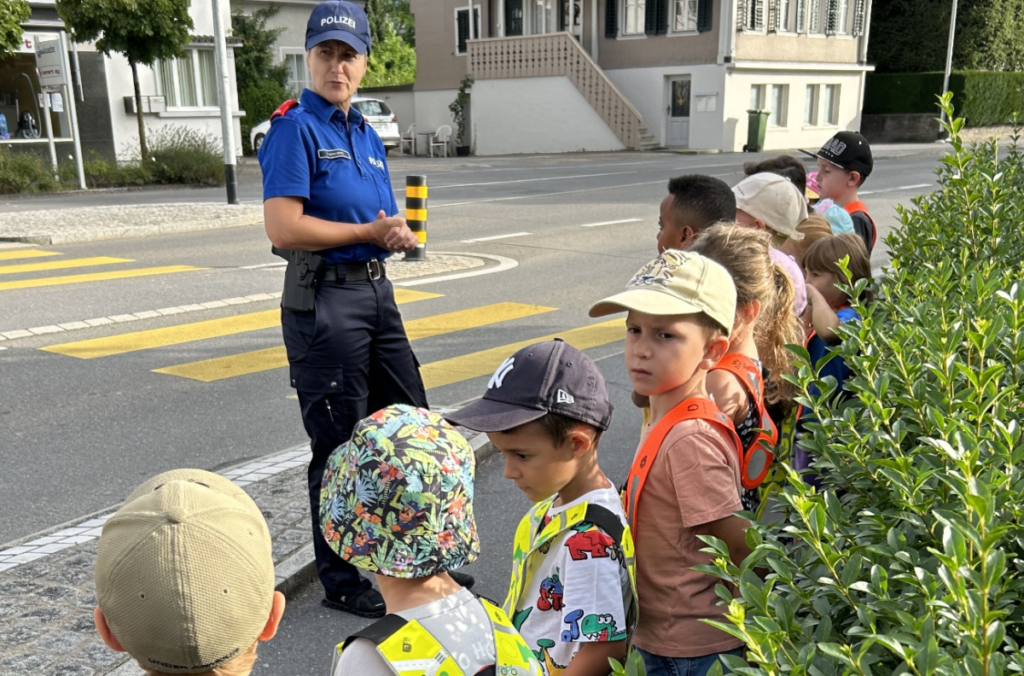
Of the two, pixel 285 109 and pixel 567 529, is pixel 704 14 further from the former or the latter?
pixel 567 529

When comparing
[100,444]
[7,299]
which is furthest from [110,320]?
[100,444]

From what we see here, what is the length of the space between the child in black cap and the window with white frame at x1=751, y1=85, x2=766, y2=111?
109 ft

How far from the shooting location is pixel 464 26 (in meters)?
42.7

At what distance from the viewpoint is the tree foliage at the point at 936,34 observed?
44.9 m

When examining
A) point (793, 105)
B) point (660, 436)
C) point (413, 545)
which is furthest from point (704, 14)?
point (413, 545)

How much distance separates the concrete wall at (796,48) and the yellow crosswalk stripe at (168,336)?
30.3 meters

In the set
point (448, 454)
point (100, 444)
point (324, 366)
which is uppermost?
point (448, 454)

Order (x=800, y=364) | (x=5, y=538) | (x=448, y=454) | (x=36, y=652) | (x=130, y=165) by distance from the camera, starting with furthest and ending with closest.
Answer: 1. (x=130, y=165)
2. (x=5, y=538)
3. (x=36, y=652)
4. (x=800, y=364)
5. (x=448, y=454)

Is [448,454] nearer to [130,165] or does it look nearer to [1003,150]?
[130,165]

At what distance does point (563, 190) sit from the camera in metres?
21.2

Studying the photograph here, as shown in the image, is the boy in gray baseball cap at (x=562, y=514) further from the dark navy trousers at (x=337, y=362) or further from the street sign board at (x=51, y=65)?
the street sign board at (x=51, y=65)

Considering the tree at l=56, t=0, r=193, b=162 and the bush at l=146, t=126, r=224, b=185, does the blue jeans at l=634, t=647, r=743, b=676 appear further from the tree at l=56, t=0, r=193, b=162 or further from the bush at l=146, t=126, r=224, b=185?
the tree at l=56, t=0, r=193, b=162

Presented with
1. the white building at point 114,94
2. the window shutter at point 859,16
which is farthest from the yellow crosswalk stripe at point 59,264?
the window shutter at point 859,16

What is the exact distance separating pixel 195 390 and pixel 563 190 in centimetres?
1524
